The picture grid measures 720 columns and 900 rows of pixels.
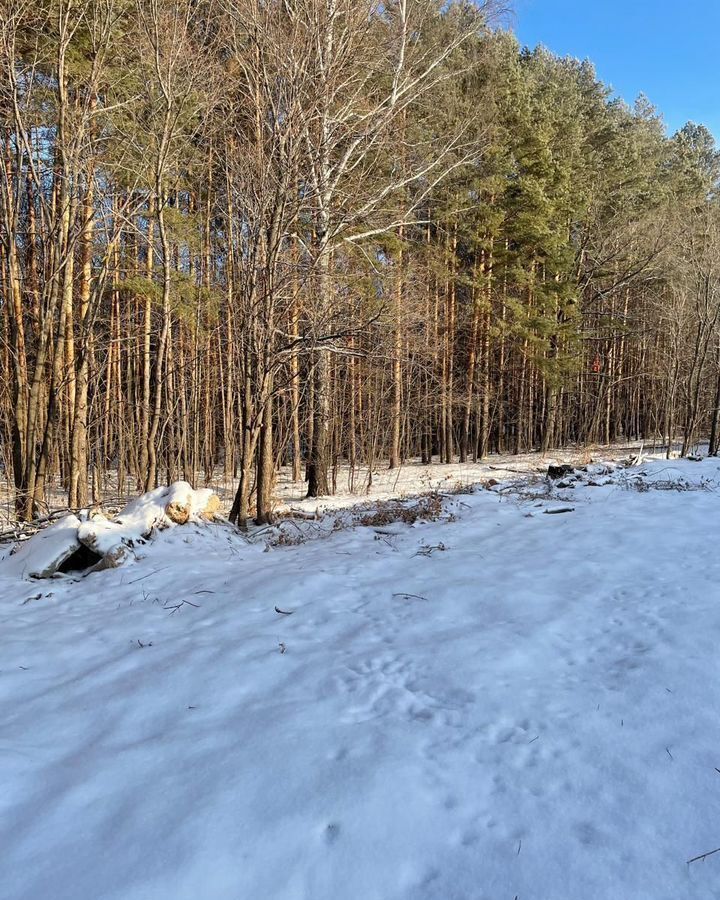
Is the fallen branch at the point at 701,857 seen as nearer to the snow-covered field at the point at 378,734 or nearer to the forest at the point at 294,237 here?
the snow-covered field at the point at 378,734

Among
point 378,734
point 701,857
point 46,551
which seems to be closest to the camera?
point 701,857

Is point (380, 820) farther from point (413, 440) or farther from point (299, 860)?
point (413, 440)

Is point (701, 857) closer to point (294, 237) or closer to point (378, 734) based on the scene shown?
point (378, 734)

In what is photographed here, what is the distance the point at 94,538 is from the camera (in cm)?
561

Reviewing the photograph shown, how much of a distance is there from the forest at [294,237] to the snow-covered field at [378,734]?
14.1ft

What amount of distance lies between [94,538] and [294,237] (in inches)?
190

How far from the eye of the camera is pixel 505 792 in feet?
6.31

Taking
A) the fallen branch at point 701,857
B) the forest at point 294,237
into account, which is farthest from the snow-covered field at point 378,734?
the forest at point 294,237

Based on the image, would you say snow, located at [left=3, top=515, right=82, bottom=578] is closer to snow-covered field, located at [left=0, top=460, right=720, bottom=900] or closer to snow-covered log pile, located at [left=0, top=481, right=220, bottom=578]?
snow-covered log pile, located at [left=0, top=481, right=220, bottom=578]

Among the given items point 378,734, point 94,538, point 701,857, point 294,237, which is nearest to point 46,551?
point 94,538

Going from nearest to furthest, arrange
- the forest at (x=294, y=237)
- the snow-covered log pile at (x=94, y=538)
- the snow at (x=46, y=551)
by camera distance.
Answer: the snow at (x=46, y=551), the snow-covered log pile at (x=94, y=538), the forest at (x=294, y=237)

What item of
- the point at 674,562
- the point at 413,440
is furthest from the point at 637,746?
the point at 413,440

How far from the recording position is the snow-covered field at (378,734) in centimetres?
164

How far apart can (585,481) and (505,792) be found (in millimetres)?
7251
